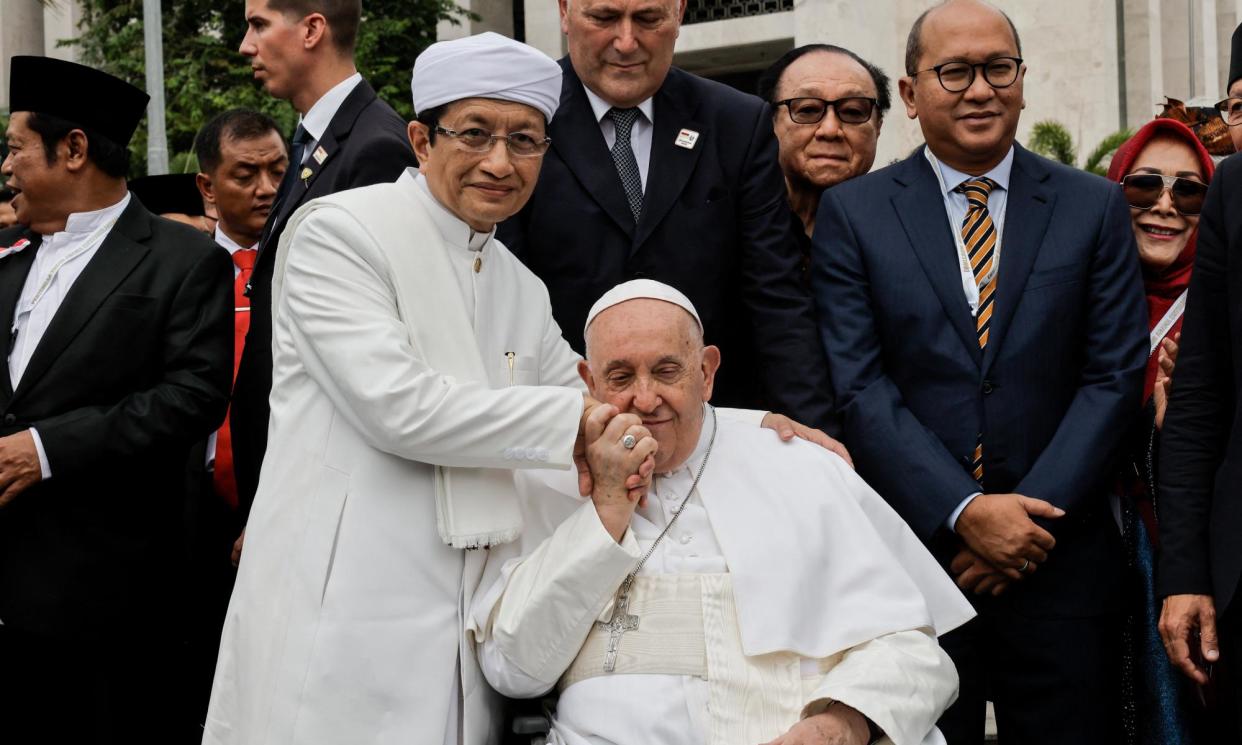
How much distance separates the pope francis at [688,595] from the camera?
11.6ft

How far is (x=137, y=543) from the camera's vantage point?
469 cm

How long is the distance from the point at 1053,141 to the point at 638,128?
62.2 ft

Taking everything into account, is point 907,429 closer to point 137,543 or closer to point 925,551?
point 925,551

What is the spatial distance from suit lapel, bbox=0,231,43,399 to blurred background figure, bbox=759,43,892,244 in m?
2.76

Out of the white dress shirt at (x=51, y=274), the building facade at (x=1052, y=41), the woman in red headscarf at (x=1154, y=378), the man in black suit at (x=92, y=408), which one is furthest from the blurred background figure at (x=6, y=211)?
the building facade at (x=1052, y=41)

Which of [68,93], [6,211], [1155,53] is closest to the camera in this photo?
[68,93]

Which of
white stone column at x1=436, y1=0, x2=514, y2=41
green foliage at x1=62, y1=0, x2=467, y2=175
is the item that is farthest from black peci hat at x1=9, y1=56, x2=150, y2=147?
white stone column at x1=436, y1=0, x2=514, y2=41

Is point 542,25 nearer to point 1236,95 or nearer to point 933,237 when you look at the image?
point 933,237

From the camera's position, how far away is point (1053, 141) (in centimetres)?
2223

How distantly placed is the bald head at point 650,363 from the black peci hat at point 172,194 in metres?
4.50

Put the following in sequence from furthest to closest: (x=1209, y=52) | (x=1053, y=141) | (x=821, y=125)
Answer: (x=1209, y=52) < (x=1053, y=141) < (x=821, y=125)

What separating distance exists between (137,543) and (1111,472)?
321 cm

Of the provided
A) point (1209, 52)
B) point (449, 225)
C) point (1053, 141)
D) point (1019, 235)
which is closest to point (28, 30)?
point (1053, 141)

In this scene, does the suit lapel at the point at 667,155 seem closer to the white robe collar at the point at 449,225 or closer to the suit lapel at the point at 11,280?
the white robe collar at the point at 449,225
